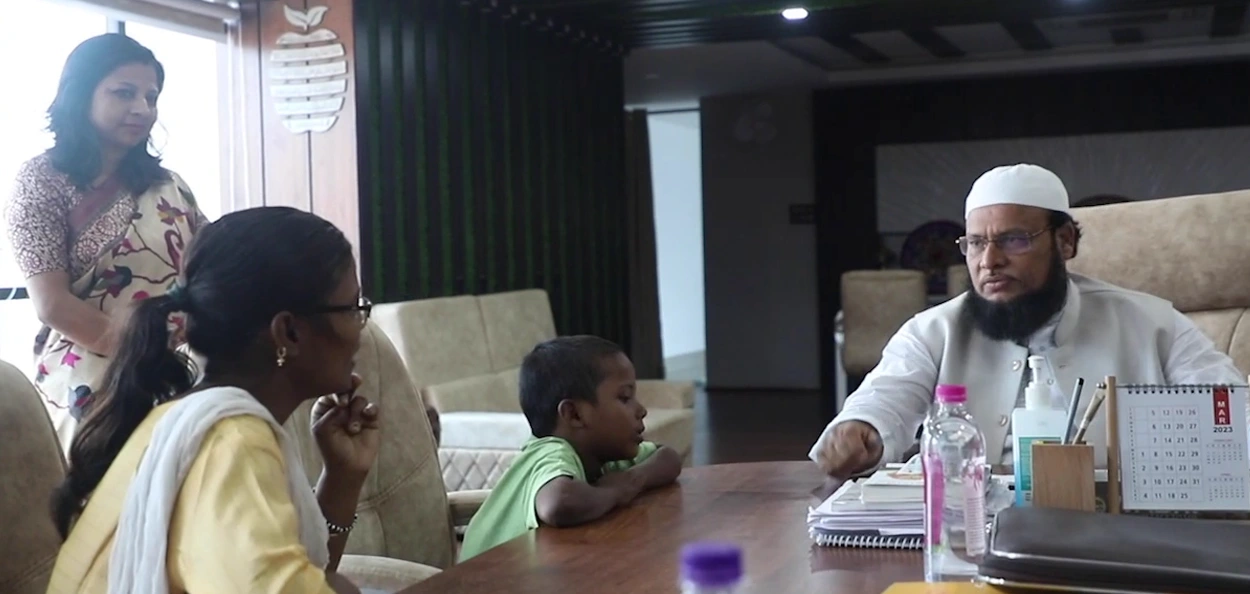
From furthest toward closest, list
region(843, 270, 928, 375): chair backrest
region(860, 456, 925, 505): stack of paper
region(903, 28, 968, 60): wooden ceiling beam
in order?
region(903, 28, 968, 60): wooden ceiling beam
region(843, 270, 928, 375): chair backrest
region(860, 456, 925, 505): stack of paper

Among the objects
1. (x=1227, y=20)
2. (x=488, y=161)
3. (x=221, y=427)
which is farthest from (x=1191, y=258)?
(x=1227, y=20)

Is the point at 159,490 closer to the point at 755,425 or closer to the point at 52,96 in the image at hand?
the point at 52,96

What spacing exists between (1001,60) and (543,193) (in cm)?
434

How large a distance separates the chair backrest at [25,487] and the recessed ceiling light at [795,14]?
548 centimetres

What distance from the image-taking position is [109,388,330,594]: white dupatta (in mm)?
1168

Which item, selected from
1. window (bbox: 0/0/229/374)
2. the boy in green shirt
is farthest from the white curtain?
the boy in green shirt

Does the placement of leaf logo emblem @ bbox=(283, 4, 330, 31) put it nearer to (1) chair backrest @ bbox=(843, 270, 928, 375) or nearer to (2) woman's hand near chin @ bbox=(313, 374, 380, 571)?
(1) chair backrest @ bbox=(843, 270, 928, 375)

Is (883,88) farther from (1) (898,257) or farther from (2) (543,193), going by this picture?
(2) (543,193)

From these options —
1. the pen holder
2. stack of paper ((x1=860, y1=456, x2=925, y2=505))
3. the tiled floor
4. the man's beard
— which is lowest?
the tiled floor

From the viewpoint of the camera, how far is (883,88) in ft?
32.0

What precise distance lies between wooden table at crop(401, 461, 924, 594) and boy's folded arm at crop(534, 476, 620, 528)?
0.06ft

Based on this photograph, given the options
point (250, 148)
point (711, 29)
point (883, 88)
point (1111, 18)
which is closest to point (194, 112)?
point (250, 148)

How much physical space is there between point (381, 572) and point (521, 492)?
252mm

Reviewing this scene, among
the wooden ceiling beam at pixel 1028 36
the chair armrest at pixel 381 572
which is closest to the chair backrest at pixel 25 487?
the chair armrest at pixel 381 572
